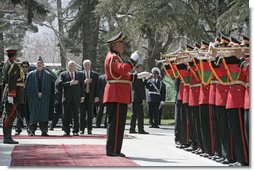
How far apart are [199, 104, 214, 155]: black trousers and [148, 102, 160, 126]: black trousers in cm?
900

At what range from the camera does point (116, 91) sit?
10.5 metres

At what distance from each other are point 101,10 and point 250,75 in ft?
54.6

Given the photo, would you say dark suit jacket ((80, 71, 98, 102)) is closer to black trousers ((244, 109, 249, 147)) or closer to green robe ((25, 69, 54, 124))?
green robe ((25, 69, 54, 124))

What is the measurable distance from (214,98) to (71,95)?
5.75 m

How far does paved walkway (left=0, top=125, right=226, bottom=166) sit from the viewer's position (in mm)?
10164

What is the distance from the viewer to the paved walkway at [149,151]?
10164mm

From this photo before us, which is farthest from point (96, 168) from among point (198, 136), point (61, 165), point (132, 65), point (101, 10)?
point (101, 10)

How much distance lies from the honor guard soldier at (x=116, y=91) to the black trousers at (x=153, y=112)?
365 inches

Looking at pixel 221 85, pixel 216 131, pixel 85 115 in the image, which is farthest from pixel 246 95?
pixel 85 115

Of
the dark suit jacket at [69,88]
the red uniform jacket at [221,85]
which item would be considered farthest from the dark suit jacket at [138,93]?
the red uniform jacket at [221,85]

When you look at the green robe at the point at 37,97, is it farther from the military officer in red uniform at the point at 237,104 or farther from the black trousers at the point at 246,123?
the black trousers at the point at 246,123

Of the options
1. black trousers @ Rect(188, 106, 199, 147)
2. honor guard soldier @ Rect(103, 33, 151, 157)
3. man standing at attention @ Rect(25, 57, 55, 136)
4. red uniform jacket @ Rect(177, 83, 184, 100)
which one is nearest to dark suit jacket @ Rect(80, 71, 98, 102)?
man standing at attention @ Rect(25, 57, 55, 136)

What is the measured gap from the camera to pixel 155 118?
20.0 meters

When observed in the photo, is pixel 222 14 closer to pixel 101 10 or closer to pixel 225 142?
pixel 101 10
